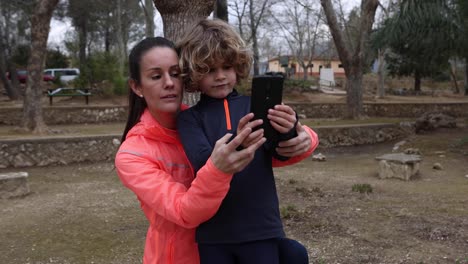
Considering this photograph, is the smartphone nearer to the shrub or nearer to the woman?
the woman

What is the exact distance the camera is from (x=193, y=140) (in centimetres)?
130

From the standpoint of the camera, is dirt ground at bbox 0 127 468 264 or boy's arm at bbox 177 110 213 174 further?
dirt ground at bbox 0 127 468 264

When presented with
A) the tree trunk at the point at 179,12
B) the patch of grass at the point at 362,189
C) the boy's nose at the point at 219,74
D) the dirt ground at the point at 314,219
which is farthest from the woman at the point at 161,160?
the patch of grass at the point at 362,189

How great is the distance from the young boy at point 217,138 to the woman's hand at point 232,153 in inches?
5.0

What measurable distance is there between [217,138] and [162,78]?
0.25 m

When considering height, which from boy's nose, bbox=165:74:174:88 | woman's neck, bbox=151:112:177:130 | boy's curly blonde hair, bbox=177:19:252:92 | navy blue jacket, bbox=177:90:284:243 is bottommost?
navy blue jacket, bbox=177:90:284:243

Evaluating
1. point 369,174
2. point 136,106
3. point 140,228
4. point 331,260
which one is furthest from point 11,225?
point 369,174

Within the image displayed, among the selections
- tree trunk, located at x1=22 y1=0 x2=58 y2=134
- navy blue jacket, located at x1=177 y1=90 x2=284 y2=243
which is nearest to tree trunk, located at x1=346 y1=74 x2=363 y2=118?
tree trunk, located at x1=22 y1=0 x2=58 y2=134

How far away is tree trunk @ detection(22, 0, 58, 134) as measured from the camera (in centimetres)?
1091

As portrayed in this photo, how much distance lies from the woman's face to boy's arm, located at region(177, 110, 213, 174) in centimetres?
7

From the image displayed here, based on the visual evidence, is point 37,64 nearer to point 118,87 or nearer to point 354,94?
point 118,87

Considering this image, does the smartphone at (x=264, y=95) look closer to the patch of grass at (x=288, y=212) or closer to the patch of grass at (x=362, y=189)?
the patch of grass at (x=288, y=212)

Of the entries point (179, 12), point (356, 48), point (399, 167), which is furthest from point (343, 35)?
point (179, 12)

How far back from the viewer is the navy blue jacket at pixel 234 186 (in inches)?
51.4
